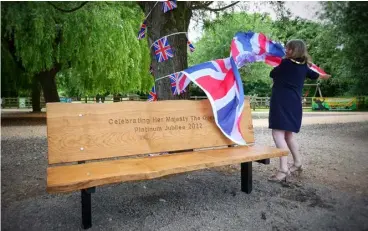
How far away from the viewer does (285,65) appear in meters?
3.75

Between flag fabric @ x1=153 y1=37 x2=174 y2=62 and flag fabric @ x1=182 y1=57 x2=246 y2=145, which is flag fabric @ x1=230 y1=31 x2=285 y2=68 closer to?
flag fabric @ x1=182 y1=57 x2=246 y2=145

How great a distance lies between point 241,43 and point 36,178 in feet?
10.4

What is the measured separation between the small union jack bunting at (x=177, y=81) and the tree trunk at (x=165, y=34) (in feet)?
0.91

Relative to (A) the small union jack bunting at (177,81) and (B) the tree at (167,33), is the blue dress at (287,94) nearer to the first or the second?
(A) the small union jack bunting at (177,81)

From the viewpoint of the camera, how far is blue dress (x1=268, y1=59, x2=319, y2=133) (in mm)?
3756

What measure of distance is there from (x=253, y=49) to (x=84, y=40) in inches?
326

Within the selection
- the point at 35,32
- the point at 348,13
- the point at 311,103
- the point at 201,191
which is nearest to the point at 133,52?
the point at 35,32

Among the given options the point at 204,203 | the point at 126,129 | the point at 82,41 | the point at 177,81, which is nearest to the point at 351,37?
the point at 177,81

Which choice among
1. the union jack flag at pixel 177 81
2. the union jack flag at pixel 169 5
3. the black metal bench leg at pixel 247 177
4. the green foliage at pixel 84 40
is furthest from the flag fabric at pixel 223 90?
the green foliage at pixel 84 40

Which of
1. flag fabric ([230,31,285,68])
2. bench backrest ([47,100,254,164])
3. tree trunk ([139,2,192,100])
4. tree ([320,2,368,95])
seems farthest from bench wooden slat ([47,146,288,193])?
tree ([320,2,368,95])

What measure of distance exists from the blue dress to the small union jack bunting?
111 centimetres

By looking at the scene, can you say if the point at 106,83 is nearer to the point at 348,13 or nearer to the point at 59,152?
the point at 348,13

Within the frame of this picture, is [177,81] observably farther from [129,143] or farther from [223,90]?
[129,143]

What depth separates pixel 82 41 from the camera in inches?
428
